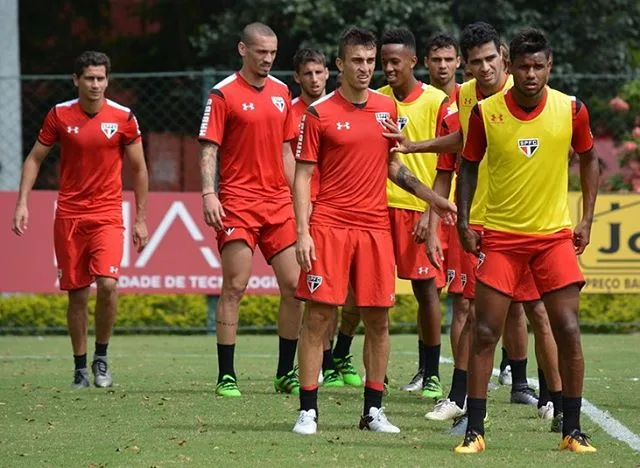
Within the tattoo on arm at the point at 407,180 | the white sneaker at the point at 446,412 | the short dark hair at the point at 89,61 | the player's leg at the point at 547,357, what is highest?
the short dark hair at the point at 89,61

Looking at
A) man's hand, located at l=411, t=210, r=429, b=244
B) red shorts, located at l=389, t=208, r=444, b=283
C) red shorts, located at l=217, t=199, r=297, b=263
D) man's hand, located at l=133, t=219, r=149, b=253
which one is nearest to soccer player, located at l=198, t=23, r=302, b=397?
red shorts, located at l=217, t=199, r=297, b=263

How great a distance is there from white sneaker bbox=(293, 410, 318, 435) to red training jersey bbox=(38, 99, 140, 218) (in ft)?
11.2

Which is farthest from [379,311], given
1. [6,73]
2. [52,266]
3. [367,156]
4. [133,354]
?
[6,73]

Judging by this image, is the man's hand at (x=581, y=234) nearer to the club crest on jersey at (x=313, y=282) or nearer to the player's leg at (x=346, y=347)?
the club crest on jersey at (x=313, y=282)

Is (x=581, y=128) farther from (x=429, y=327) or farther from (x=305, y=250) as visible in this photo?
(x=429, y=327)

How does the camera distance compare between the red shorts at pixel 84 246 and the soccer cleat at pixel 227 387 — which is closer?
the soccer cleat at pixel 227 387

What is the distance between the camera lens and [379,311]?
8.91m

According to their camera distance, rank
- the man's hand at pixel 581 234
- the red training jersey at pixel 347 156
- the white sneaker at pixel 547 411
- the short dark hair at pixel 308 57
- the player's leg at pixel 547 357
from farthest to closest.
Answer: the short dark hair at pixel 308 57 < the white sneaker at pixel 547 411 < the player's leg at pixel 547 357 < the red training jersey at pixel 347 156 < the man's hand at pixel 581 234

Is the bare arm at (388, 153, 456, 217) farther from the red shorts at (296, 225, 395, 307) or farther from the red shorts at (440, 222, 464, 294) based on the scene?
the red shorts at (440, 222, 464, 294)

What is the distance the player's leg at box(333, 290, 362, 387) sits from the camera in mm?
11586

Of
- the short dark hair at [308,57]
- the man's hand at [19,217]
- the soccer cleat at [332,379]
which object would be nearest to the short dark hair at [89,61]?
the man's hand at [19,217]

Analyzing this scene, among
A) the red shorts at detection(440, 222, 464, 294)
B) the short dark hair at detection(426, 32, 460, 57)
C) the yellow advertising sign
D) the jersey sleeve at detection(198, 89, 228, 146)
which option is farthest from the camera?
the yellow advertising sign

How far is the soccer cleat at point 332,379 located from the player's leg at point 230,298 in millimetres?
939

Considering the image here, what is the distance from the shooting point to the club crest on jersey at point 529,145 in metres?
7.95
